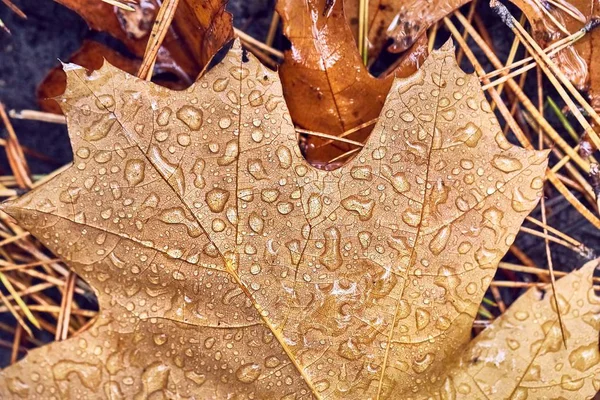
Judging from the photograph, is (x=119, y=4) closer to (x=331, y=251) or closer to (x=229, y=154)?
(x=229, y=154)

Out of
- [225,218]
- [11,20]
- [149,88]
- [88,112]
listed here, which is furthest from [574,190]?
[11,20]

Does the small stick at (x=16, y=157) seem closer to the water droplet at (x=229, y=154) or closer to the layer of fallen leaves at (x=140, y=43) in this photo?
the layer of fallen leaves at (x=140, y=43)

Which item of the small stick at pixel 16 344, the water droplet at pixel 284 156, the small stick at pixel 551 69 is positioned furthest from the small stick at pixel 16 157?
the small stick at pixel 551 69

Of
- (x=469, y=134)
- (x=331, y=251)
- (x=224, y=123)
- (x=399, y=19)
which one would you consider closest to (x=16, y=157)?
(x=224, y=123)

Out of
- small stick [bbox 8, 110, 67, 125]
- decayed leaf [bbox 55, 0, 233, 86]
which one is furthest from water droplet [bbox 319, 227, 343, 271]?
small stick [bbox 8, 110, 67, 125]

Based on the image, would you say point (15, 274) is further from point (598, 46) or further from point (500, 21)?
point (598, 46)

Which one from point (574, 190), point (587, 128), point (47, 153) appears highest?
point (47, 153)
